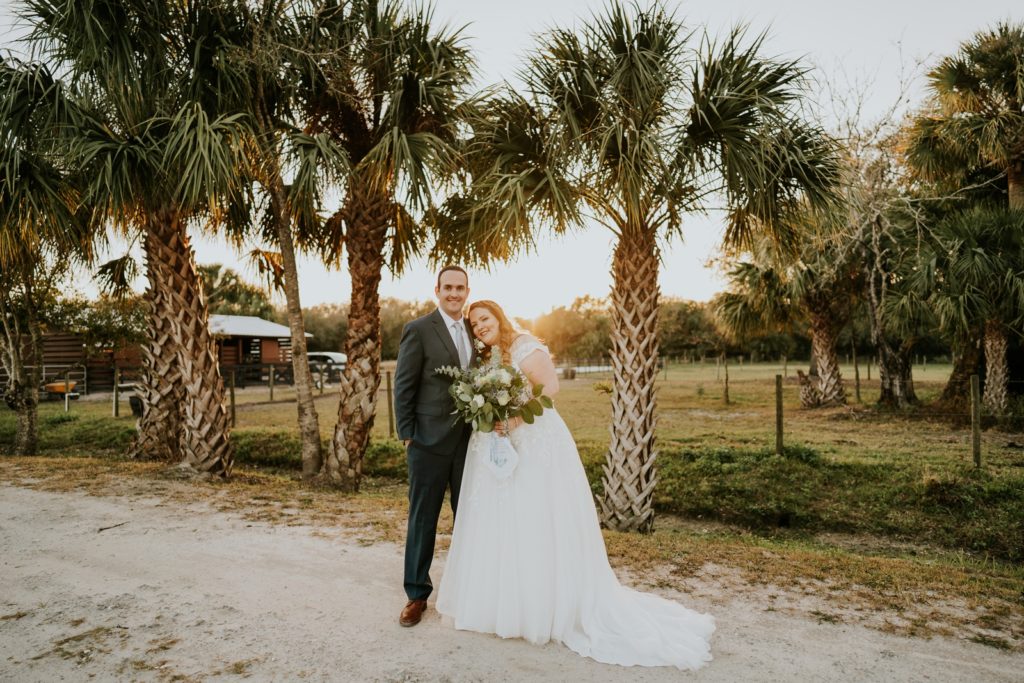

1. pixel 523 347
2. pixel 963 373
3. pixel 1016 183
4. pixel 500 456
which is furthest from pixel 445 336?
pixel 963 373

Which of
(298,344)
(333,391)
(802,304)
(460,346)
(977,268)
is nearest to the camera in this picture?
(460,346)

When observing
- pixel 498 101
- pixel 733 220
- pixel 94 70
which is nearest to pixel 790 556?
pixel 733 220

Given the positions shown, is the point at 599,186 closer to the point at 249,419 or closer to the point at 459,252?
the point at 459,252

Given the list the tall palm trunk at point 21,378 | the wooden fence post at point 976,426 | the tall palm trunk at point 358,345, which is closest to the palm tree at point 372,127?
the tall palm trunk at point 358,345

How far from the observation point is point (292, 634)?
144 inches

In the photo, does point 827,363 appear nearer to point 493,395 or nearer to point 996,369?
point 996,369

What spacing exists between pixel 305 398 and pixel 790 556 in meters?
6.74

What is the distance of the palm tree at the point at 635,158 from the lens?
633cm

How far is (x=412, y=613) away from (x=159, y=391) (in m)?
8.29

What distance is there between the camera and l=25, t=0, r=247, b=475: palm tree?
6.99 m

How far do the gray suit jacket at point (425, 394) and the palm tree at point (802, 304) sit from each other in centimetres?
1531

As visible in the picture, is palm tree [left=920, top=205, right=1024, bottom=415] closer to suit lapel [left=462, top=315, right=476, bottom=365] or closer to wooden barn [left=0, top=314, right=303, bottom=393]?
suit lapel [left=462, top=315, right=476, bottom=365]

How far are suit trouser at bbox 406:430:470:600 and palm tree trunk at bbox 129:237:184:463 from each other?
709 centimetres

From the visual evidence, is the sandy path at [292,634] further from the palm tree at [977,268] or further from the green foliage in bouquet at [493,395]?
the palm tree at [977,268]
